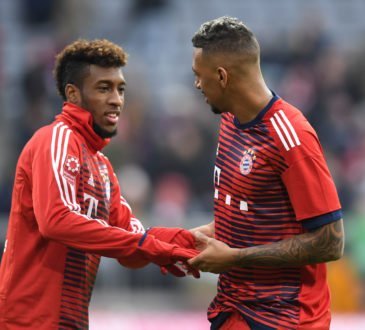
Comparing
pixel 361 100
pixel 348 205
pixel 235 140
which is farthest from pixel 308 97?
pixel 235 140

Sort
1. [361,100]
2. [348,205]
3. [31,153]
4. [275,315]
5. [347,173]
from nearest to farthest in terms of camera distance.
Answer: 1. [275,315]
2. [31,153]
3. [348,205]
4. [347,173]
5. [361,100]

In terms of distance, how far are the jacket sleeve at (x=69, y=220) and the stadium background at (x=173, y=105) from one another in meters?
3.66

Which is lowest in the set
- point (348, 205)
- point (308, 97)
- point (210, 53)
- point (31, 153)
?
point (31, 153)

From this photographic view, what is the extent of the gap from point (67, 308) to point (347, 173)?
6.98 metres

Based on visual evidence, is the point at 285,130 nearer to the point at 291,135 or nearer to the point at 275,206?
the point at 291,135

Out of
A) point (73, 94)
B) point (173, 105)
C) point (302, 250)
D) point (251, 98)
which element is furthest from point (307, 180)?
point (173, 105)

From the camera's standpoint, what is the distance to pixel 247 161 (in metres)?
5.20

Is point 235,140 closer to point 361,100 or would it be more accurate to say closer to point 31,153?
point 31,153

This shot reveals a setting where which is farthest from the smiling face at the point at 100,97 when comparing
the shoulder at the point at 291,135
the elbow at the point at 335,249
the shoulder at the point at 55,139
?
the elbow at the point at 335,249

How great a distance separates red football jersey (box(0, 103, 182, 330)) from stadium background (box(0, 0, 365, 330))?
3465mm

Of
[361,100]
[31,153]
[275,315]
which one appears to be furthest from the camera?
[361,100]

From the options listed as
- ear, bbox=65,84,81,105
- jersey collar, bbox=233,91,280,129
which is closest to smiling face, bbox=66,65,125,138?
ear, bbox=65,84,81,105

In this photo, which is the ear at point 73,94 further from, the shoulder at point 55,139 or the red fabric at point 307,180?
the red fabric at point 307,180

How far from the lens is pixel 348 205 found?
1117 centimetres
